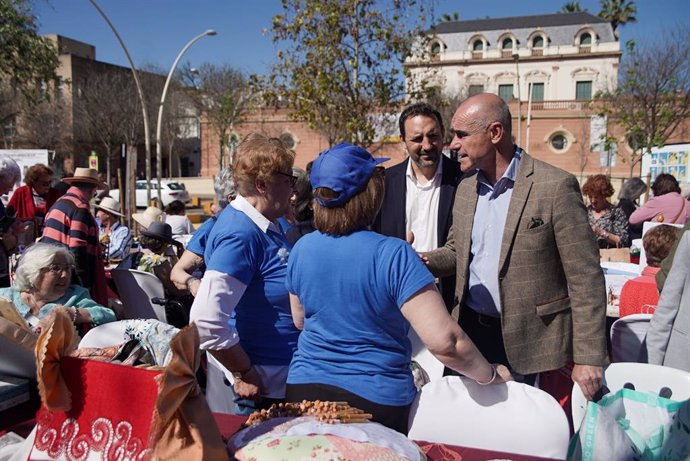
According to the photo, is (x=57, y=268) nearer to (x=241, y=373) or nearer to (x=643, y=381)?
(x=241, y=373)

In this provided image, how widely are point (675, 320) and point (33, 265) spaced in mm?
3728

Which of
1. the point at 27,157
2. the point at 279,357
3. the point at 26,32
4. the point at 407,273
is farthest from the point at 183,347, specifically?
the point at 26,32

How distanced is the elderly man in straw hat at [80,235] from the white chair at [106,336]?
1667mm

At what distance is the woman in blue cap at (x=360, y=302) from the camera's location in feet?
6.16

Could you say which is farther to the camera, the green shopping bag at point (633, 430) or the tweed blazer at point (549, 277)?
the tweed blazer at point (549, 277)

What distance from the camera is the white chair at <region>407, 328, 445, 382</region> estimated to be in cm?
285

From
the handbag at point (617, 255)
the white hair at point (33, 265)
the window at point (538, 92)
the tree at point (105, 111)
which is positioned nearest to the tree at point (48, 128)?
the tree at point (105, 111)

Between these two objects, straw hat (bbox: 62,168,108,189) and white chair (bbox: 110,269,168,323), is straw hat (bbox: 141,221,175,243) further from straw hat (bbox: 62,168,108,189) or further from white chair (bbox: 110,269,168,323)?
straw hat (bbox: 62,168,108,189)

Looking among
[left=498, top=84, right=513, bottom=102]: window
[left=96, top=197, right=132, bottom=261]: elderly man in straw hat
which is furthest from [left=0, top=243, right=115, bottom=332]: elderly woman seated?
[left=498, top=84, right=513, bottom=102]: window

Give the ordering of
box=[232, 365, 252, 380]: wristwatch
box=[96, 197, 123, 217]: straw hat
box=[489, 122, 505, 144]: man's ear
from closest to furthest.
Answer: box=[232, 365, 252, 380]: wristwatch → box=[489, 122, 505, 144]: man's ear → box=[96, 197, 123, 217]: straw hat

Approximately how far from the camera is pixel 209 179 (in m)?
43.4

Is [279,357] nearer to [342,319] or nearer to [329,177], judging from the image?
[342,319]

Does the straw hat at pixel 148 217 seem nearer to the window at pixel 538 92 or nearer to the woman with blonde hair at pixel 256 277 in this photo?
the woman with blonde hair at pixel 256 277

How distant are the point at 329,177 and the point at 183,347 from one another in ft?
2.45
